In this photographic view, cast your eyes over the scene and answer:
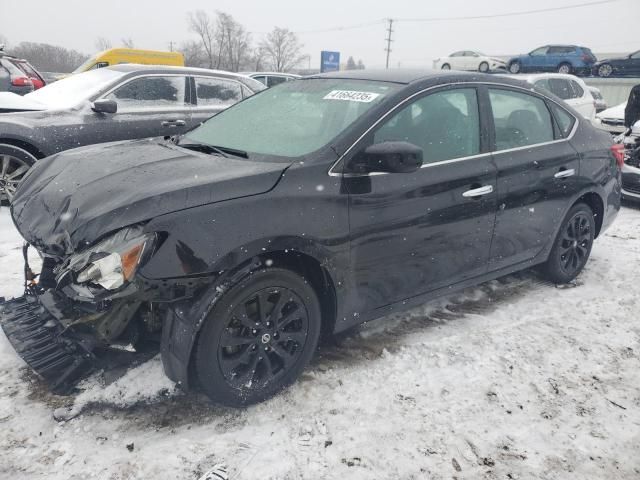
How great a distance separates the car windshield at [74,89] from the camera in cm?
564

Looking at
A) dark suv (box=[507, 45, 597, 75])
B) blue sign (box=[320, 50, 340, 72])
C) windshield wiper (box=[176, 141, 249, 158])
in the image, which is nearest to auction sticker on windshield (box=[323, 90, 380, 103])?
windshield wiper (box=[176, 141, 249, 158])

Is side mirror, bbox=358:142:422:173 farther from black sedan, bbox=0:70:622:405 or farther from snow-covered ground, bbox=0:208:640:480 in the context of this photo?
snow-covered ground, bbox=0:208:640:480

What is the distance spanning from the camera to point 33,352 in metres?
2.46

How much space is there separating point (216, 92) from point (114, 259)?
4937mm

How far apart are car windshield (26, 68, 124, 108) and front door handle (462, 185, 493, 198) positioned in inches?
181

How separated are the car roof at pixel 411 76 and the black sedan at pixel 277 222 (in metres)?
0.02

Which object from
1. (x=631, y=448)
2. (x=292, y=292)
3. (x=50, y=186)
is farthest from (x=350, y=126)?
(x=631, y=448)

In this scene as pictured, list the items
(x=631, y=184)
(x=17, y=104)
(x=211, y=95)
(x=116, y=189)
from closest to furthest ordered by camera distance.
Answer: (x=116, y=189) → (x=17, y=104) → (x=211, y=95) → (x=631, y=184)

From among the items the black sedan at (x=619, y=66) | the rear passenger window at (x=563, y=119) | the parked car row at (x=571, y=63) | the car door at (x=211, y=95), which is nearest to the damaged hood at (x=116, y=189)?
the rear passenger window at (x=563, y=119)

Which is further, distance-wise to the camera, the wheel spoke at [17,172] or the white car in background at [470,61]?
the white car in background at [470,61]

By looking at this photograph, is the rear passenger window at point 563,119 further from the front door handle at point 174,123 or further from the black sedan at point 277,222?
the front door handle at point 174,123

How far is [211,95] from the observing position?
6.46 meters

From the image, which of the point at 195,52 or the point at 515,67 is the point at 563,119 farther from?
the point at 195,52

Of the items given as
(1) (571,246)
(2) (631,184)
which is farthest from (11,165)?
(2) (631,184)
